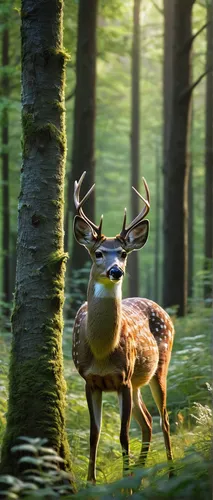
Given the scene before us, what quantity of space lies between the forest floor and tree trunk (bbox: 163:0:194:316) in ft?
13.1

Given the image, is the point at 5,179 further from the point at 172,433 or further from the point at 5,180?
the point at 172,433

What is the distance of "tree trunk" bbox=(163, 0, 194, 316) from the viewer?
15.4 meters

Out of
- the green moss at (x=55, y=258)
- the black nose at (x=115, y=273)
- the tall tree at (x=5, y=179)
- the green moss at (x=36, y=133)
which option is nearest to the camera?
the green moss at (x=55, y=258)

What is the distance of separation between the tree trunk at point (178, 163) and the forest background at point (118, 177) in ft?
0.94

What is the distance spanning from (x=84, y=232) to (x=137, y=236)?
43 cm

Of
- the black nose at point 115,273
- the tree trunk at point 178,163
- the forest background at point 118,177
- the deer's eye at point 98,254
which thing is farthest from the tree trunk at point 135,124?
the black nose at point 115,273

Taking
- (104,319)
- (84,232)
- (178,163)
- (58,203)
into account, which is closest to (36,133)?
(58,203)

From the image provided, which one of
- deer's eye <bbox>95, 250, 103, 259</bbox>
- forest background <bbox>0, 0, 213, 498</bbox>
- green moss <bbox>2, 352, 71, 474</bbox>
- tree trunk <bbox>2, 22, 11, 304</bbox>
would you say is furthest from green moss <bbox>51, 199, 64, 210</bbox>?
tree trunk <bbox>2, 22, 11, 304</bbox>

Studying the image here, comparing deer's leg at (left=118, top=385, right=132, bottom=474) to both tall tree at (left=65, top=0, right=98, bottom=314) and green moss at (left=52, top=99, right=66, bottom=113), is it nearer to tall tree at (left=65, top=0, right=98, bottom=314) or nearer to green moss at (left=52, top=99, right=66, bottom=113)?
green moss at (left=52, top=99, right=66, bottom=113)

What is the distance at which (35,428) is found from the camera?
17.8ft

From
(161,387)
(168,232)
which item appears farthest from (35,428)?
(168,232)

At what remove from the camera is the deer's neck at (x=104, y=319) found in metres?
6.21

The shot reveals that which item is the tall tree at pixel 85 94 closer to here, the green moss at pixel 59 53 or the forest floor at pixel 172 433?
the forest floor at pixel 172 433

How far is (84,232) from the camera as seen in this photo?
6.36 m
